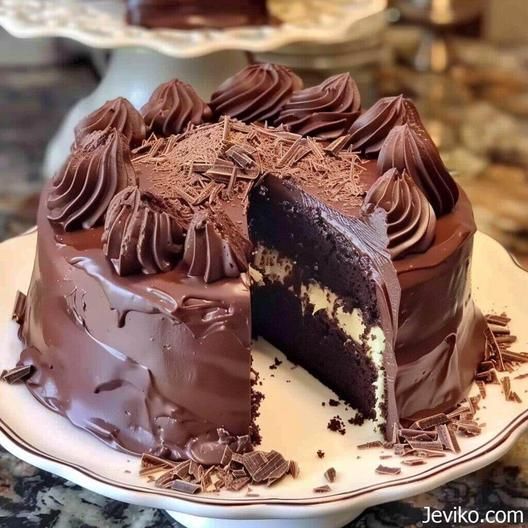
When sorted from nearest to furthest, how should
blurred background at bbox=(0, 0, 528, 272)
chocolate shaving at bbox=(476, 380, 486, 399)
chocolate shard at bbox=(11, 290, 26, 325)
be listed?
chocolate shaving at bbox=(476, 380, 486, 399), chocolate shard at bbox=(11, 290, 26, 325), blurred background at bbox=(0, 0, 528, 272)

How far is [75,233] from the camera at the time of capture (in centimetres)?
189

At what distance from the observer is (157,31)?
2.49 metres

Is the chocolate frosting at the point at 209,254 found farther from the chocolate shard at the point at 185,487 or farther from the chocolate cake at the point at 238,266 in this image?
the chocolate shard at the point at 185,487

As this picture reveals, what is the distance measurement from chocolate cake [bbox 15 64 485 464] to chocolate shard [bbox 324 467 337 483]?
18 cm

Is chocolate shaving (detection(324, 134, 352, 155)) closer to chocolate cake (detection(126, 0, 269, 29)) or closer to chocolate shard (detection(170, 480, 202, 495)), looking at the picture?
chocolate cake (detection(126, 0, 269, 29))

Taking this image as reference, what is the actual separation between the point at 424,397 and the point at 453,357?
10 centimetres

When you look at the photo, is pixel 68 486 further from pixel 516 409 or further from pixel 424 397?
pixel 516 409

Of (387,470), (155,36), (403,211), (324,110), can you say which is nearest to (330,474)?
(387,470)

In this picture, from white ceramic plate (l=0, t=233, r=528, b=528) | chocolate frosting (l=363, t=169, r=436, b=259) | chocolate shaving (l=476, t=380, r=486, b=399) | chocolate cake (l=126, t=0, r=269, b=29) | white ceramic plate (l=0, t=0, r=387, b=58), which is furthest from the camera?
chocolate cake (l=126, t=0, r=269, b=29)

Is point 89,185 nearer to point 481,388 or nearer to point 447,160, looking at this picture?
point 481,388

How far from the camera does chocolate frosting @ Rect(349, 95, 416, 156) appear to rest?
215 centimetres

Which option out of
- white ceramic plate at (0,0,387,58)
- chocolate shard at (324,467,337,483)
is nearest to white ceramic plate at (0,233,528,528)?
chocolate shard at (324,467,337,483)

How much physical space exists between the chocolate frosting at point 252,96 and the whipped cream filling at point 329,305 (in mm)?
328

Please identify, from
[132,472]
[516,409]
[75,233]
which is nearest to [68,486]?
[132,472]
